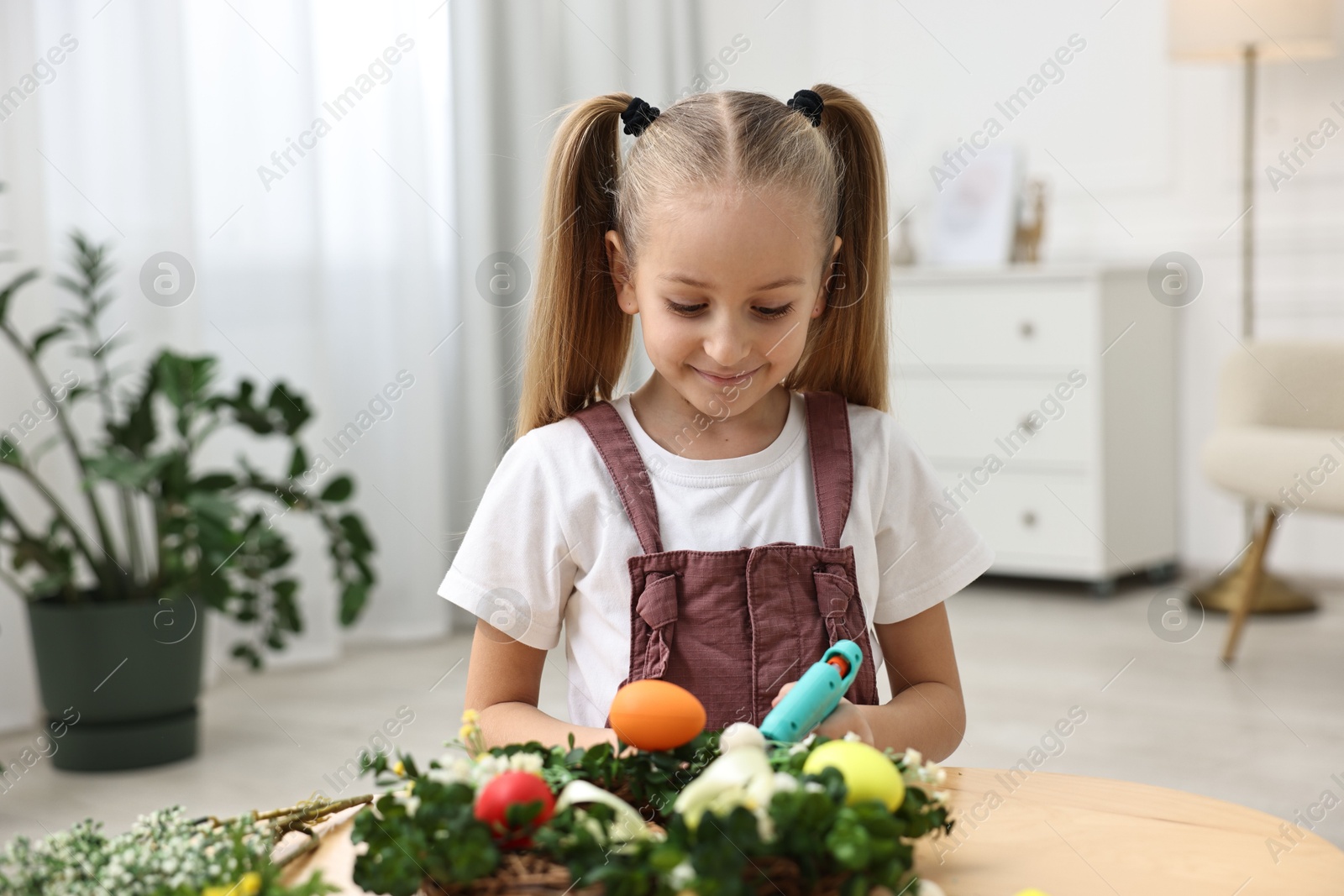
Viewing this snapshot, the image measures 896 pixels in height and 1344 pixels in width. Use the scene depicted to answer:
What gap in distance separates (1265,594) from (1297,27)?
1599mm

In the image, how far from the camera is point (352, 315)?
3.97 meters

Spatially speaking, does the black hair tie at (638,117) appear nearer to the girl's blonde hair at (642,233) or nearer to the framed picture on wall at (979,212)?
the girl's blonde hair at (642,233)

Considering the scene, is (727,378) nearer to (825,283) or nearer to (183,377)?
(825,283)

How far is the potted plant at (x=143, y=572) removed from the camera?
2.76 metres

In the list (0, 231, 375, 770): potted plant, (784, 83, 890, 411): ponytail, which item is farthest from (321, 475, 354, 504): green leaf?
(784, 83, 890, 411): ponytail

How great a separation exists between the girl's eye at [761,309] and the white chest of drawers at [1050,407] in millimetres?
3103

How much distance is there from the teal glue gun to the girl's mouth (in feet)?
0.97

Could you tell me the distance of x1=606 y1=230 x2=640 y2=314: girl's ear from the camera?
123 cm

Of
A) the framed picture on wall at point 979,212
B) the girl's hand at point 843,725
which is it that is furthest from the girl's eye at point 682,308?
the framed picture on wall at point 979,212

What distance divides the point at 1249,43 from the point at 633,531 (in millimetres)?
3424

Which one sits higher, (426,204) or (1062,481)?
(426,204)

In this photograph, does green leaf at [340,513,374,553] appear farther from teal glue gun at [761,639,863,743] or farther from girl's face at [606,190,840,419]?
teal glue gun at [761,639,863,743]

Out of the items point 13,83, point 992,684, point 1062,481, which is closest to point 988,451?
point 1062,481

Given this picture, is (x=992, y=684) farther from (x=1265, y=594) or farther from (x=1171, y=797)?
(x=1171, y=797)
